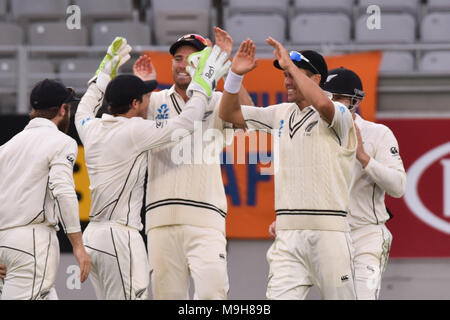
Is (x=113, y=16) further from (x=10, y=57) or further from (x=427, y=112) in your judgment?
(x=427, y=112)

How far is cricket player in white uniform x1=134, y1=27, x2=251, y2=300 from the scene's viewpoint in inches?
238

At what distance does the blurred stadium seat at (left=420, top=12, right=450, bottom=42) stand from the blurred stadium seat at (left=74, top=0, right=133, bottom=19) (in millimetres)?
3893

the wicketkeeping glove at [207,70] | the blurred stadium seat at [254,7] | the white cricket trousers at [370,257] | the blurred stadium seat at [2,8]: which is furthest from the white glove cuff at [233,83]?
the blurred stadium seat at [2,8]

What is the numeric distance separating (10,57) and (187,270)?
6956 mm

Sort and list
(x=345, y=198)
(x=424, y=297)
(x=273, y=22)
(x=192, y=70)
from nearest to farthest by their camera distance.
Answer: (x=345, y=198)
(x=192, y=70)
(x=424, y=297)
(x=273, y=22)

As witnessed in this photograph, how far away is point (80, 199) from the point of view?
371 inches

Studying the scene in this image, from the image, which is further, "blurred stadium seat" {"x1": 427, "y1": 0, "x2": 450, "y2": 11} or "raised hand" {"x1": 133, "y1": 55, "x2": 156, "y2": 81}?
"blurred stadium seat" {"x1": 427, "y1": 0, "x2": 450, "y2": 11}

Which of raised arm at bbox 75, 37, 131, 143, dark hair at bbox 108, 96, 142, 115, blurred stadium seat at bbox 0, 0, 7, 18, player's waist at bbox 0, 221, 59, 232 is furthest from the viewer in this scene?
blurred stadium seat at bbox 0, 0, 7, 18

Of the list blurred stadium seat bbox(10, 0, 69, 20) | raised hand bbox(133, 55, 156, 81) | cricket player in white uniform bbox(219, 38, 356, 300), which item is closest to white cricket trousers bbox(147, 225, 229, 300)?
cricket player in white uniform bbox(219, 38, 356, 300)

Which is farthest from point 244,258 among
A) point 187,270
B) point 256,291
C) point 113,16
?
point 113,16

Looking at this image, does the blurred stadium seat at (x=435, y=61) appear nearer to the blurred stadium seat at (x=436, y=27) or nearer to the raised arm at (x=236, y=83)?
the blurred stadium seat at (x=436, y=27)

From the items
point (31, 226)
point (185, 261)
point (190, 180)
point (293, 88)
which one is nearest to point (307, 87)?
point (293, 88)

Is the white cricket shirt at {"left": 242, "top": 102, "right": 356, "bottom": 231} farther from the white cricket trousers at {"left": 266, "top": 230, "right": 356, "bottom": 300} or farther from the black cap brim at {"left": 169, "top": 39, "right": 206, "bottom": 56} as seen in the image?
the black cap brim at {"left": 169, "top": 39, "right": 206, "bottom": 56}

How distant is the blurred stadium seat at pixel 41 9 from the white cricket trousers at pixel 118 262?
22.1 ft
